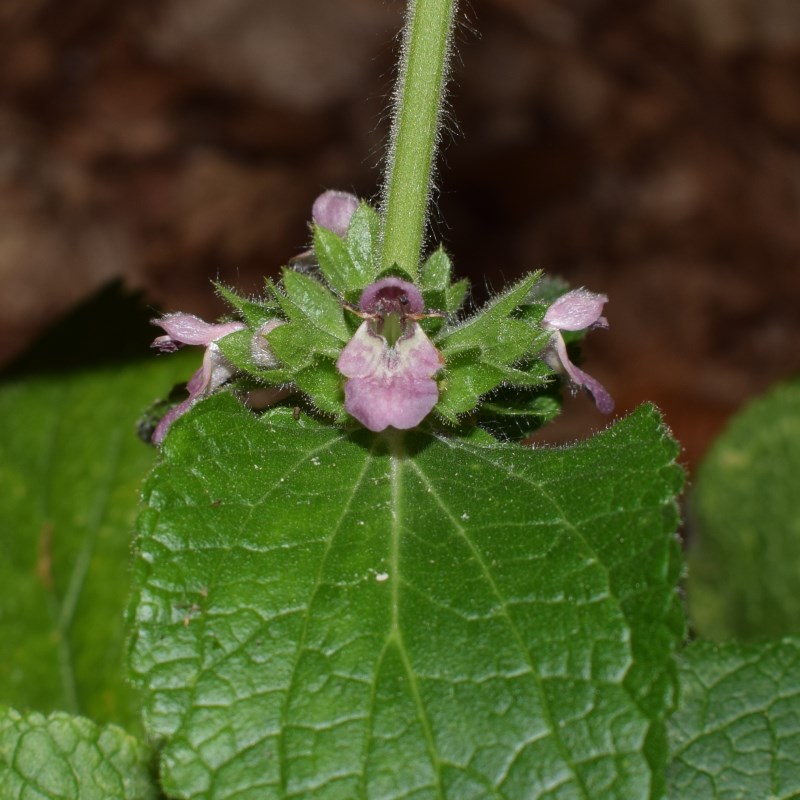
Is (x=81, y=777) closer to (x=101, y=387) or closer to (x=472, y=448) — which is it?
(x=472, y=448)

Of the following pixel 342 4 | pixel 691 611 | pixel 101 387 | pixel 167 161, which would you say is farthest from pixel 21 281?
pixel 691 611

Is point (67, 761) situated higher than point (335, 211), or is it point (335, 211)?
point (335, 211)

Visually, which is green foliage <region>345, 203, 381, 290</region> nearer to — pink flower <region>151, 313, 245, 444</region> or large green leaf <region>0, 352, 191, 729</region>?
pink flower <region>151, 313, 245, 444</region>

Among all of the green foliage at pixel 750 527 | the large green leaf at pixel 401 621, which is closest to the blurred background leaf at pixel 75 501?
the large green leaf at pixel 401 621

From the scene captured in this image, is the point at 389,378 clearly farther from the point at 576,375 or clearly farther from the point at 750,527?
the point at 750,527

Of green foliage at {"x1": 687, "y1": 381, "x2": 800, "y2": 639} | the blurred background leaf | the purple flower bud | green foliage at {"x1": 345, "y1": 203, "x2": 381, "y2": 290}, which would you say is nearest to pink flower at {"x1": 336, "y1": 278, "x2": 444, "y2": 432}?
green foliage at {"x1": 345, "y1": 203, "x2": 381, "y2": 290}

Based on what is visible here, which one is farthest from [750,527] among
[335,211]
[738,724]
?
[335,211]

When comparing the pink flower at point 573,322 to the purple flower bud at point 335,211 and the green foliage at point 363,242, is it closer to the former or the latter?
the green foliage at point 363,242
